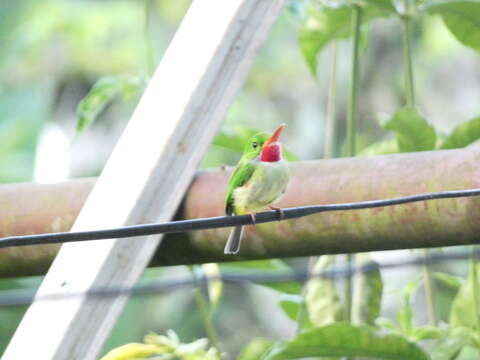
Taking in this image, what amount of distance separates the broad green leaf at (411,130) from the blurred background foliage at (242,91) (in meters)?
2.77

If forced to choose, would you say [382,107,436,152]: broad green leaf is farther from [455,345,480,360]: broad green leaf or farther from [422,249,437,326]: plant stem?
[455,345,480,360]: broad green leaf

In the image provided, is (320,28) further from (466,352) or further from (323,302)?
(466,352)

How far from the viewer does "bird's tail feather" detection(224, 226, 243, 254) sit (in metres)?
0.98

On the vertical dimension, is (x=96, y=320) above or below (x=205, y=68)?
below

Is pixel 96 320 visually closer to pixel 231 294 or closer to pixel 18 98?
pixel 18 98

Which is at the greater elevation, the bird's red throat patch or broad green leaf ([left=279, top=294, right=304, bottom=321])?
the bird's red throat patch

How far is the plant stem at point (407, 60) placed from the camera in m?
1.21

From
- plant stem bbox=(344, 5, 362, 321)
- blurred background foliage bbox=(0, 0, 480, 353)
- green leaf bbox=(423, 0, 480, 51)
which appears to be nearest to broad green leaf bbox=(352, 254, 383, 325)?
plant stem bbox=(344, 5, 362, 321)

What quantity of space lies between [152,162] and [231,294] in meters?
3.78

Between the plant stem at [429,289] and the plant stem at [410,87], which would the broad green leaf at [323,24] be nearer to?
the plant stem at [410,87]

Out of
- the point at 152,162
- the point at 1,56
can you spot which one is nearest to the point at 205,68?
the point at 152,162

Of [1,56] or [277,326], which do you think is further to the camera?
[277,326]

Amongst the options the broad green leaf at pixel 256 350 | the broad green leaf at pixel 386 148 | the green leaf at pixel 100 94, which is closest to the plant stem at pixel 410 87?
the broad green leaf at pixel 386 148

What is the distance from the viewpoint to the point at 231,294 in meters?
4.71
